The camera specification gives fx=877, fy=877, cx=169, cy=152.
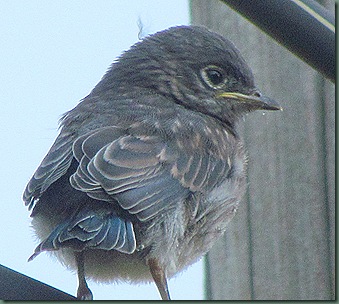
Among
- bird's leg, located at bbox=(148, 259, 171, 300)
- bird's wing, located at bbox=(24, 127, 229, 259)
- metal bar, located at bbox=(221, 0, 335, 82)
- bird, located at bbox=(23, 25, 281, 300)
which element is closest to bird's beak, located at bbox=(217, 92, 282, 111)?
bird, located at bbox=(23, 25, 281, 300)

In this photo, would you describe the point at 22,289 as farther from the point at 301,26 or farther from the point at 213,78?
the point at 213,78

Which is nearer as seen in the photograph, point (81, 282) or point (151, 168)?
point (151, 168)

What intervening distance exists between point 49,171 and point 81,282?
21.2 inches

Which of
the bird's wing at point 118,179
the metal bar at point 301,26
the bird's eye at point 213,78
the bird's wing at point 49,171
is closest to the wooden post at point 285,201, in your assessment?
the bird's wing at point 118,179

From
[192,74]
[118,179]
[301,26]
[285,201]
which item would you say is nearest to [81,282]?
[118,179]

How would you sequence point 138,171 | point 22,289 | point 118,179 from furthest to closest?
point 138,171 → point 118,179 → point 22,289

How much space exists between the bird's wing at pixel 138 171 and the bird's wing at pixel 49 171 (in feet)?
0.23

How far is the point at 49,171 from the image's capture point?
3537 millimetres

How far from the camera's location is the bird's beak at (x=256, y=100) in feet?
12.7

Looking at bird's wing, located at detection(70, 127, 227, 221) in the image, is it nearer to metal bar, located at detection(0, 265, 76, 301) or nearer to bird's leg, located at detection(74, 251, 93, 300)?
bird's leg, located at detection(74, 251, 93, 300)

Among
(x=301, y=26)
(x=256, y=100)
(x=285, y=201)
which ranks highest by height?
(x=301, y=26)

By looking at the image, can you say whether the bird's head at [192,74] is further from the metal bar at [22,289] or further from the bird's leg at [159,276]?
the metal bar at [22,289]

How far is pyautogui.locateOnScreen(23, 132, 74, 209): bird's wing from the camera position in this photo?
3.49 m

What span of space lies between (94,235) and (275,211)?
0.92 metres
